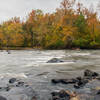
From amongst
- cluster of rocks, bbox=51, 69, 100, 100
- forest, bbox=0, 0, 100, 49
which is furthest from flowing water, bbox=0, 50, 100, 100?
forest, bbox=0, 0, 100, 49

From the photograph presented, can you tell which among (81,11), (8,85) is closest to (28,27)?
(81,11)

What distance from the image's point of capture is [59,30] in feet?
200

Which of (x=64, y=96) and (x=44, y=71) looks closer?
(x=64, y=96)

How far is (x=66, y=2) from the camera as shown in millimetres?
57094

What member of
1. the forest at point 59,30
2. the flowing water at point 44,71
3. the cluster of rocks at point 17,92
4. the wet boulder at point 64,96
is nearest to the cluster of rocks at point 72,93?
the wet boulder at point 64,96

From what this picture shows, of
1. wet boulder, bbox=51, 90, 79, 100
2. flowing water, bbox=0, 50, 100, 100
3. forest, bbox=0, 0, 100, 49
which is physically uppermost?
forest, bbox=0, 0, 100, 49

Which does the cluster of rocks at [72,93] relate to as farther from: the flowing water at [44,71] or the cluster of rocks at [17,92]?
the cluster of rocks at [17,92]

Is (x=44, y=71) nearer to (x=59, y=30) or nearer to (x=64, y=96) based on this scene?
(x=64, y=96)

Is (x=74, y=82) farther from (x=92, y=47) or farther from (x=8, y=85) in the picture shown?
(x=92, y=47)

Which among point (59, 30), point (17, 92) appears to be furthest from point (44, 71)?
point (59, 30)

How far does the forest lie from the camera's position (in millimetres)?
57625

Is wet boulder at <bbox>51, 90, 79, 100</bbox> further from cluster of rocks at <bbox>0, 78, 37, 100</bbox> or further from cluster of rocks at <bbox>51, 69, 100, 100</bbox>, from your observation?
cluster of rocks at <bbox>0, 78, 37, 100</bbox>

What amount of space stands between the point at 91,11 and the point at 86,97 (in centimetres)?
5510

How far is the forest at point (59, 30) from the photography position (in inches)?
2269
